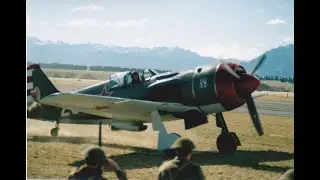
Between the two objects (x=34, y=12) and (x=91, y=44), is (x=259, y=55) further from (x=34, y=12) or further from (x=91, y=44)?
(x=34, y=12)

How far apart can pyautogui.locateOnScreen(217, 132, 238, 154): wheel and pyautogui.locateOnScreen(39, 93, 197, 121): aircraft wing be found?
656 millimetres

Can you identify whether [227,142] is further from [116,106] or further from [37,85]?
[37,85]

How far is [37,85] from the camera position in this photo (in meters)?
7.15

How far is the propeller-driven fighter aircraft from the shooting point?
22.2 feet

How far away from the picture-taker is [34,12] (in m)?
6.49

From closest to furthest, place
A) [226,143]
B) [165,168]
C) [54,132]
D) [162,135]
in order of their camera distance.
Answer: [165,168] < [162,135] < [226,143] < [54,132]

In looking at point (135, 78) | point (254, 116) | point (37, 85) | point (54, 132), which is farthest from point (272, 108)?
point (37, 85)

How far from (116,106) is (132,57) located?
863 mm

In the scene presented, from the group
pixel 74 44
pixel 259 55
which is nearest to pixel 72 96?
pixel 74 44

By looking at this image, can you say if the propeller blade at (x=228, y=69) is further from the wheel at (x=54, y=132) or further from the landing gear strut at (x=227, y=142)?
the wheel at (x=54, y=132)

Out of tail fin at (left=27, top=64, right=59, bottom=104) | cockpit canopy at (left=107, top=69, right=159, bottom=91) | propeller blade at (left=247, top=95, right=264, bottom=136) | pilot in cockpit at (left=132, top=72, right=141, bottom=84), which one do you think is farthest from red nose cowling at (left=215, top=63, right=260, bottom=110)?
tail fin at (left=27, top=64, right=59, bottom=104)

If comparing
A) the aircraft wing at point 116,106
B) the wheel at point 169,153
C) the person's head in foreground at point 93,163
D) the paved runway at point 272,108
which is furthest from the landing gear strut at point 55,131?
the person's head in foreground at point 93,163

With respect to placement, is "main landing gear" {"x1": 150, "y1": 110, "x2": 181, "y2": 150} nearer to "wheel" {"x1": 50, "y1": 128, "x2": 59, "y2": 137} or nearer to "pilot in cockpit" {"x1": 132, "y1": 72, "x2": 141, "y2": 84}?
"pilot in cockpit" {"x1": 132, "y1": 72, "x2": 141, "y2": 84}
